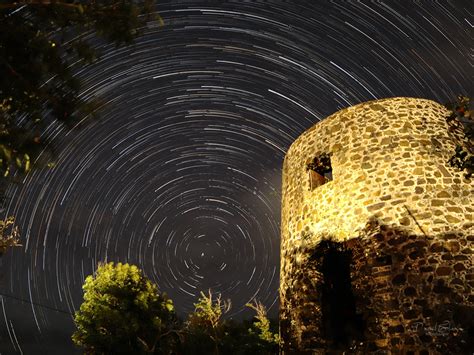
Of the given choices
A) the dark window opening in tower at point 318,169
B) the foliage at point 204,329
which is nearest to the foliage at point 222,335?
the foliage at point 204,329

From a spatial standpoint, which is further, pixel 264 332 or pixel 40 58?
pixel 264 332

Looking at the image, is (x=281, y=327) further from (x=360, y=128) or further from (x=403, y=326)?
(x=360, y=128)

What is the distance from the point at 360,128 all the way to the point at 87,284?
518 inches

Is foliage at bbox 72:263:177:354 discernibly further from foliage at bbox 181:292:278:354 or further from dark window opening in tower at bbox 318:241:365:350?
dark window opening in tower at bbox 318:241:365:350

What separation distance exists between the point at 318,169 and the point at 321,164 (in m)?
0.27

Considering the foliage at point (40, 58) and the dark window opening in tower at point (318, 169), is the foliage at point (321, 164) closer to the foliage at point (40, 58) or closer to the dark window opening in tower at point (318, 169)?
the dark window opening in tower at point (318, 169)

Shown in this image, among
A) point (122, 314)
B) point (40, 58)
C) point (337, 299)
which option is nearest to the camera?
point (40, 58)

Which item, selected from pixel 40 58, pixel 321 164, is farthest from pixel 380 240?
pixel 40 58

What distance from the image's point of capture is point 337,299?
25.8ft

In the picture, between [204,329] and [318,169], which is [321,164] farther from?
[204,329]

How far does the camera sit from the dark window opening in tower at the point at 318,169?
927 centimetres

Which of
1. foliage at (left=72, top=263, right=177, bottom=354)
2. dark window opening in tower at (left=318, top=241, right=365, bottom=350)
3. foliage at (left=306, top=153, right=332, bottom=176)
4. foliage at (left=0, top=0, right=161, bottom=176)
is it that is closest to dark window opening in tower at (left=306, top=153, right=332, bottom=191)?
foliage at (left=306, top=153, right=332, bottom=176)

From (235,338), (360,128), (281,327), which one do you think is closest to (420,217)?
(360,128)

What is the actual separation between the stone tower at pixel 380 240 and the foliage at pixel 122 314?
8.44 meters
